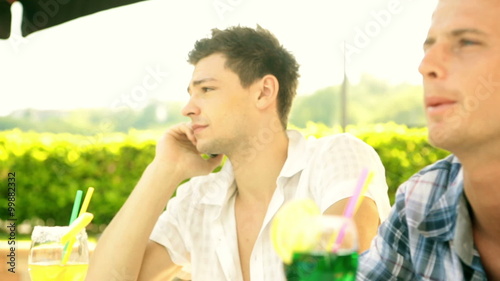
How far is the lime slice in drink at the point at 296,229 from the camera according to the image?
3.03 feet

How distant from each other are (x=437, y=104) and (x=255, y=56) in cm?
158

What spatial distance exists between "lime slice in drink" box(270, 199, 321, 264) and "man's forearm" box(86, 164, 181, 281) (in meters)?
1.34

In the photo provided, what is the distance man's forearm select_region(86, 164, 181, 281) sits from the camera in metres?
2.21

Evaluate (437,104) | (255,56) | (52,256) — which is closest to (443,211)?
(437,104)

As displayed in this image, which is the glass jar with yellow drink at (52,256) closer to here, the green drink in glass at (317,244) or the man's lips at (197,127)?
the man's lips at (197,127)

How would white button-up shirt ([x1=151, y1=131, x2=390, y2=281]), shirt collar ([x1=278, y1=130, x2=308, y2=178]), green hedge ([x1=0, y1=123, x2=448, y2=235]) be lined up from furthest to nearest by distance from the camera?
green hedge ([x1=0, y1=123, x2=448, y2=235]) → shirt collar ([x1=278, y1=130, x2=308, y2=178]) → white button-up shirt ([x1=151, y1=131, x2=390, y2=281])

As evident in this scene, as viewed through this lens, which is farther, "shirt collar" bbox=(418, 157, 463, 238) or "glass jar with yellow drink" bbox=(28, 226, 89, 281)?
"glass jar with yellow drink" bbox=(28, 226, 89, 281)

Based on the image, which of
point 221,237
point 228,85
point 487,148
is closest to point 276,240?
point 487,148

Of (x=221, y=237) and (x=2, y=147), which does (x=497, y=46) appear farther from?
(x=2, y=147)

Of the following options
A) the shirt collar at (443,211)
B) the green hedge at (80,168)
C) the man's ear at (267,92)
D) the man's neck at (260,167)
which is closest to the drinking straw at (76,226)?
the man's neck at (260,167)

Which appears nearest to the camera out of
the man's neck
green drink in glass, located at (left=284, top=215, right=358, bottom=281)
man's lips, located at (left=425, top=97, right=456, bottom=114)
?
green drink in glass, located at (left=284, top=215, right=358, bottom=281)

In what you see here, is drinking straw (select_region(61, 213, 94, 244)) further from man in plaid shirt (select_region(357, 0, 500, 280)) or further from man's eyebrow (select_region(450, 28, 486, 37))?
man's eyebrow (select_region(450, 28, 486, 37))

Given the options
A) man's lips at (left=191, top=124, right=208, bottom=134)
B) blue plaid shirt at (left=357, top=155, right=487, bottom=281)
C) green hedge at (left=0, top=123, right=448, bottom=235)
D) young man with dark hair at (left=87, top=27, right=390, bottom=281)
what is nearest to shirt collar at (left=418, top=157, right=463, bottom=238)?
blue plaid shirt at (left=357, top=155, right=487, bottom=281)

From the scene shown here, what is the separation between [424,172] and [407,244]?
166 millimetres
